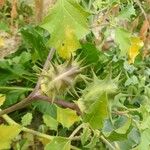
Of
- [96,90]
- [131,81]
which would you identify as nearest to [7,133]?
[96,90]

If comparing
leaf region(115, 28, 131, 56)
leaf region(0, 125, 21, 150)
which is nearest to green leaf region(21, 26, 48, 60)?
leaf region(115, 28, 131, 56)

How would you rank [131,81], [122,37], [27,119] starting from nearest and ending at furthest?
[122,37]
[27,119]
[131,81]

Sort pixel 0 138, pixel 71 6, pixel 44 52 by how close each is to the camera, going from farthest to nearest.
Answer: pixel 44 52 < pixel 0 138 < pixel 71 6

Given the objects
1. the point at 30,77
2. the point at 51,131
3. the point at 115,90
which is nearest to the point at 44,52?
the point at 30,77

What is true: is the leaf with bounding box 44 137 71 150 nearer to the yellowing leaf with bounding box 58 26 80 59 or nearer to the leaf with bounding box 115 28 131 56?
the yellowing leaf with bounding box 58 26 80 59

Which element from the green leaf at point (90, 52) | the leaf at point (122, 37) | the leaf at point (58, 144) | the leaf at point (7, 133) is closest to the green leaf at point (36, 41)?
the green leaf at point (90, 52)

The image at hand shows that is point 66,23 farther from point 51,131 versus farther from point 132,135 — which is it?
point 51,131

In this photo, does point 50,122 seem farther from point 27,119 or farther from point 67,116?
point 67,116
